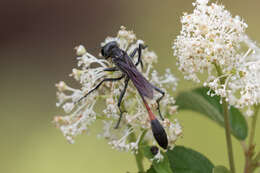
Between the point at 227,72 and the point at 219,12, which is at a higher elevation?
the point at 219,12

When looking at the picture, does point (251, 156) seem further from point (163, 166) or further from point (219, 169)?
point (163, 166)

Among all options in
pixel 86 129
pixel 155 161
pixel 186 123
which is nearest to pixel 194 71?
pixel 155 161

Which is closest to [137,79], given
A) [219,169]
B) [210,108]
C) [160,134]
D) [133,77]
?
[133,77]

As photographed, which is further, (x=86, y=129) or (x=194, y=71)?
(x=86, y=129)

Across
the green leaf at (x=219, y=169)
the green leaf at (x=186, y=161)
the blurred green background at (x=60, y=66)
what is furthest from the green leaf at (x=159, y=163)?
the blurred green background at (x=60, y=66)

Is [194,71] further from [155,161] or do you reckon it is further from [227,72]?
[155,161]

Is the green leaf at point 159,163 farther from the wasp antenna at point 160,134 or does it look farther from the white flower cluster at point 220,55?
the white flower cluster at point 220,55

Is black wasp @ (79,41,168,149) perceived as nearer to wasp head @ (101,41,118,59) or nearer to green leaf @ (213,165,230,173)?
wasp head @ (101,41,118,59)
